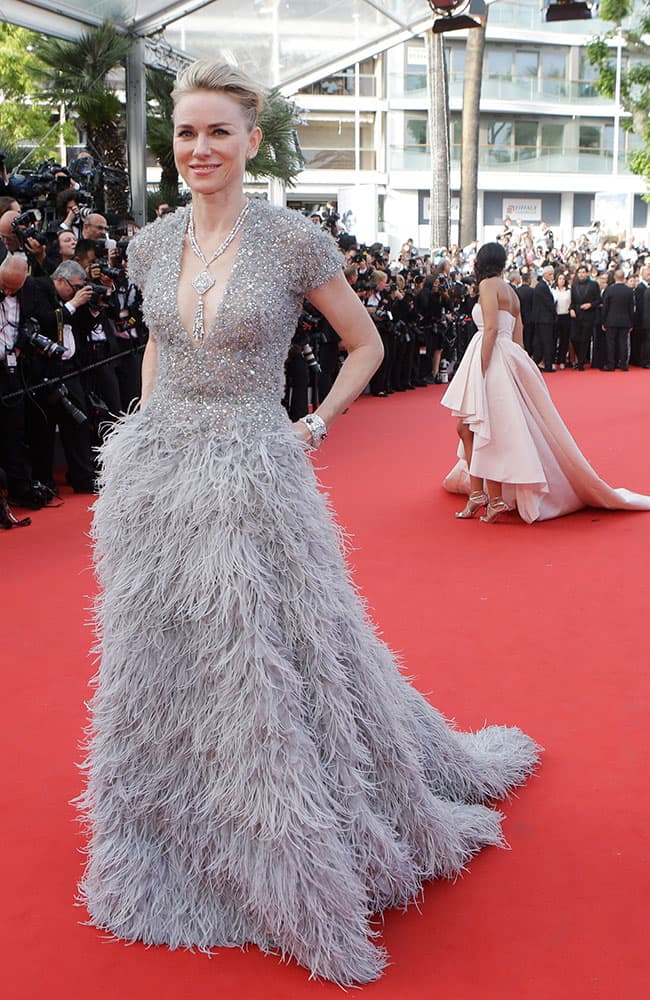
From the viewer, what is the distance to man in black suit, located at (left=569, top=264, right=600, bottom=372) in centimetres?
1683

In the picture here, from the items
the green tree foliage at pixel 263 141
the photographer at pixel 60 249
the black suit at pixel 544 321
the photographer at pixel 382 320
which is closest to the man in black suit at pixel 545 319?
the black suit at pixel 544 321

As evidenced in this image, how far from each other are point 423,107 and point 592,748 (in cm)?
3654

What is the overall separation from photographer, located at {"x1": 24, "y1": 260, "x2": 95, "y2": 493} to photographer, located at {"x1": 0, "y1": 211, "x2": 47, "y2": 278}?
18cm

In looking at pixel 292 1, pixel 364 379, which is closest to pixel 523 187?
pixel 292 1

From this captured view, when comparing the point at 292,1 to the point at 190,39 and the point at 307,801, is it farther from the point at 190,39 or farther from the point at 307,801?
the point at 307,801

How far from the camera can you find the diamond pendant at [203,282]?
96.0 inches

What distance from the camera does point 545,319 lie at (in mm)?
16562

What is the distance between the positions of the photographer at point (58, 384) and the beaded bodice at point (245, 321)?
477 centimetres

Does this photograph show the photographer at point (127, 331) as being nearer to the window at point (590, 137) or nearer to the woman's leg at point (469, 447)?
the woman's leg at point (469, 447)

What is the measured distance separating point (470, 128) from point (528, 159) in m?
17.7

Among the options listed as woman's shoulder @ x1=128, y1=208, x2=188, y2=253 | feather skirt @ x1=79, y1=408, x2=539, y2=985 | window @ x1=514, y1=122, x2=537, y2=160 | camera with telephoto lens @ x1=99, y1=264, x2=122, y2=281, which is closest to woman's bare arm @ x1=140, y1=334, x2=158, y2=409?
feather skirt @ x1=79, y1=408, x2=539, y2=985

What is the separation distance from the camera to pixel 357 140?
118ft

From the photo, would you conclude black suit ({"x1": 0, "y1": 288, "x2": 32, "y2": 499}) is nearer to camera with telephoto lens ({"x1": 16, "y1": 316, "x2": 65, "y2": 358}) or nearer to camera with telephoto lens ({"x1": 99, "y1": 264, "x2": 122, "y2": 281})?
camera with telephoto lens ({"x1": 16, "y1": 316, "x2": 65, "y2": 358})

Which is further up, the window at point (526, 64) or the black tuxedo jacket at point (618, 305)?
the window at point (526, 64)
